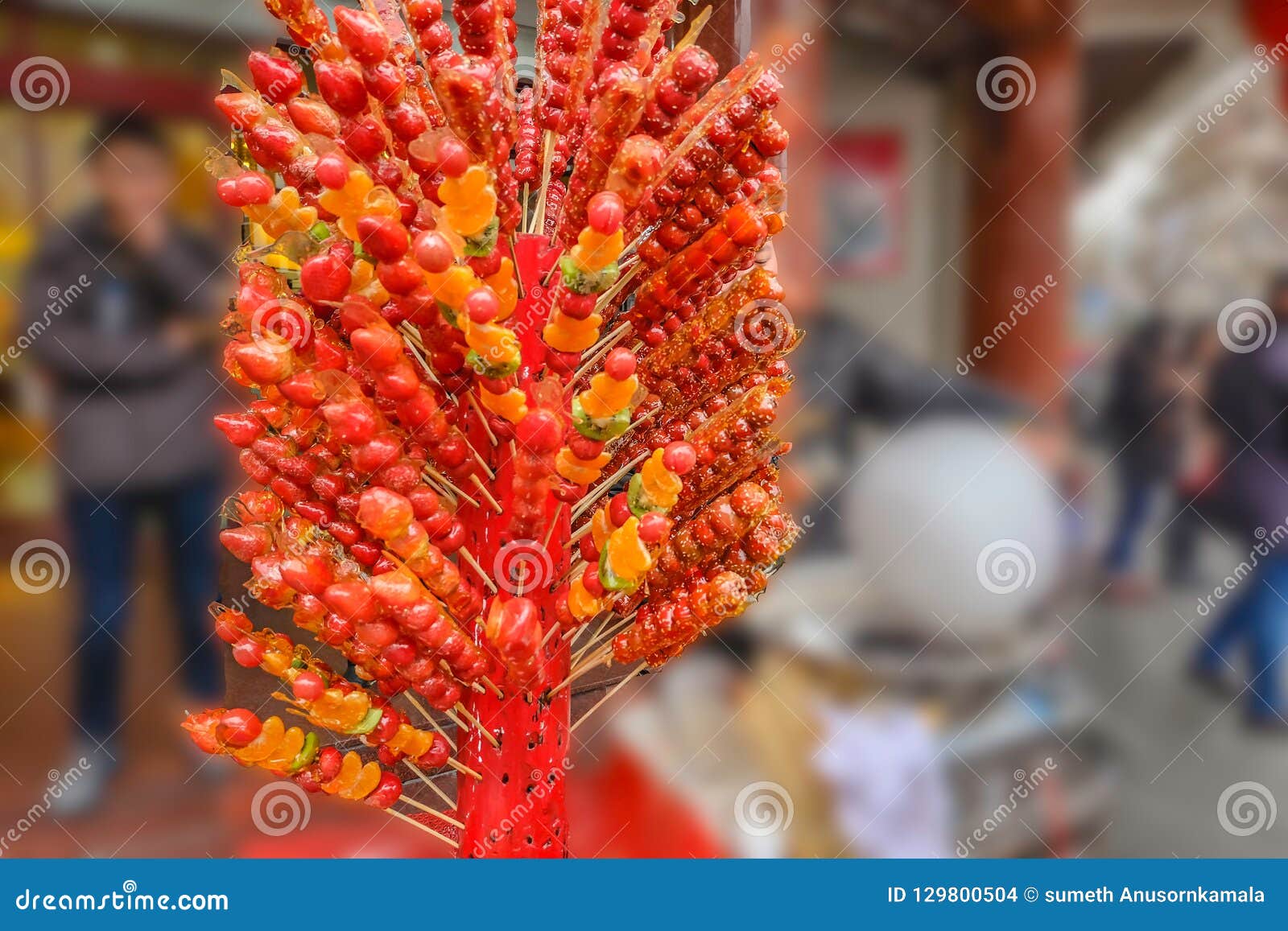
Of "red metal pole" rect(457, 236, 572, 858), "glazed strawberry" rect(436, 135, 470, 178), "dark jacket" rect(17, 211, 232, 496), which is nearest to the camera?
"glazed strawberry" rect(436, 135, 470, 178)

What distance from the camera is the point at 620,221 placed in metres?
0.67

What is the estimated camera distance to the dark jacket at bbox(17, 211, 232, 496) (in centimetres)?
123

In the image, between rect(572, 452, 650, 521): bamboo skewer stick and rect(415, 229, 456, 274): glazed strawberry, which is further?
rect(572, 452, 650, 521): bamboo skewer stick

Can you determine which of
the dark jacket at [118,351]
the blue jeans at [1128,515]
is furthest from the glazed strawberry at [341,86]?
the blue jeans at [1128,515]

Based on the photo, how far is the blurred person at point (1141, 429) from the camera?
1.07 meters

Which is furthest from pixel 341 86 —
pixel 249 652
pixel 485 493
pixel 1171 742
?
pixel 1171 742

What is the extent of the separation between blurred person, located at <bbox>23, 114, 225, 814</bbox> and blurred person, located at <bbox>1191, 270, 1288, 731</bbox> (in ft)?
4.85

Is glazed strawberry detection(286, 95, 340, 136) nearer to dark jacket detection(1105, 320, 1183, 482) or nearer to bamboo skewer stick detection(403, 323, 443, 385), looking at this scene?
bamboo skewer stick detection(403, 323, 443, 385)

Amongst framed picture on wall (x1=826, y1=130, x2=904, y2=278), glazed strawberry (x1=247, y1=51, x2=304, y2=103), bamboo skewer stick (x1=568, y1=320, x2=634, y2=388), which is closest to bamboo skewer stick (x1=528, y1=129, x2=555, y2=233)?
bamboo skewer stick (x1=568, y1=320, x2=634, y2=388)

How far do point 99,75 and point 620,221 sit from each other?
1.02 metres

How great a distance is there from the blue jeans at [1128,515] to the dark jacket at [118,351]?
135 cm

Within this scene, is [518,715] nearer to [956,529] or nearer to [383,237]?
[383,237]

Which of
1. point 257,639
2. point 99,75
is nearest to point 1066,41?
point 257,639

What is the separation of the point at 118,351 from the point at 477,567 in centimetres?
87
